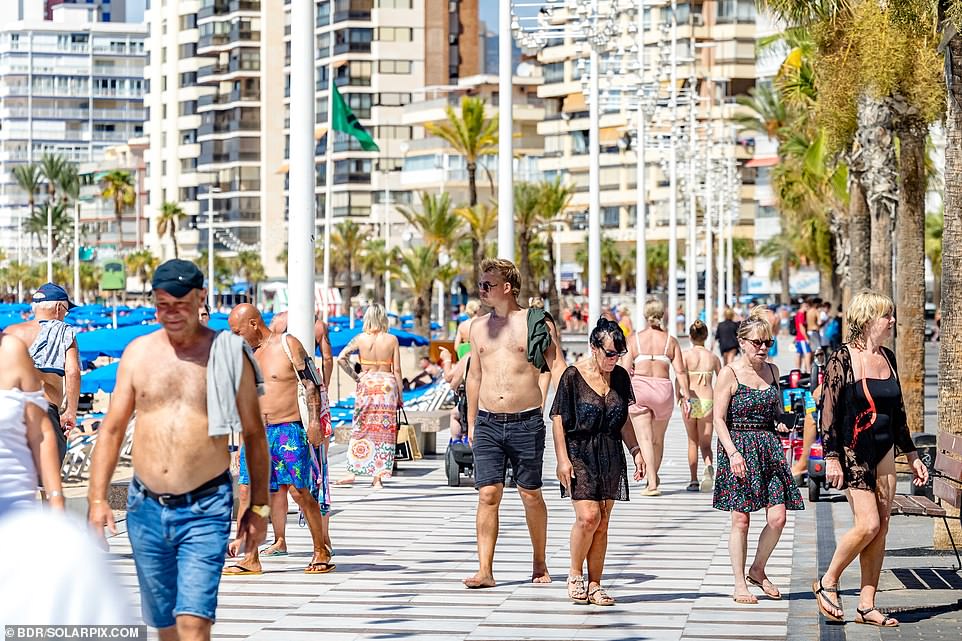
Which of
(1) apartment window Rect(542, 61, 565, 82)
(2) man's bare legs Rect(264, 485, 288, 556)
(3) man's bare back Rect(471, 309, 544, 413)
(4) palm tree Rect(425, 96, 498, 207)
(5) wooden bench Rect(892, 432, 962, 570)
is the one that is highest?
(1) apartment window Rect(542, 61, 565, 82)

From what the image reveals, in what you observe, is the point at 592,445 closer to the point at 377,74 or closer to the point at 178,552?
the point at 178,552

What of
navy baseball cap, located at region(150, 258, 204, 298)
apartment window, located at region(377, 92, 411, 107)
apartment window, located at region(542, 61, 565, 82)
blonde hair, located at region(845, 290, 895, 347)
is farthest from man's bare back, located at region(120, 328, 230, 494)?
apartment window, located at region(377, 92, 411, 107)

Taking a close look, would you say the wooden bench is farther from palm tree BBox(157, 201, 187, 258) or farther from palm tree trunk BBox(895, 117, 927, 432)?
palm tree BBox(157, 201, 187, 258)

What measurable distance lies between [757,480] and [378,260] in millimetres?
101004

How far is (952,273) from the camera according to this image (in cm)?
1270

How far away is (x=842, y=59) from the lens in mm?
22125

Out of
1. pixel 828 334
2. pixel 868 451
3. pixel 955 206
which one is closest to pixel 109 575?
pixel 868 451

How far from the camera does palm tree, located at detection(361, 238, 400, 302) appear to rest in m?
105

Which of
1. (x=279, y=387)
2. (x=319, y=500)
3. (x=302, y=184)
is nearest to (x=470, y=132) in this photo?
(x=302, y=184)

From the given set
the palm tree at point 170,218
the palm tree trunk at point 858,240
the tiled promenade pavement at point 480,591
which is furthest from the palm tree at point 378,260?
the tiled promenade pavement at point 480,591

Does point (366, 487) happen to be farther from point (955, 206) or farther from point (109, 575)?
point (109, 575)

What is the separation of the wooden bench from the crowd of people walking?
0.78 meters

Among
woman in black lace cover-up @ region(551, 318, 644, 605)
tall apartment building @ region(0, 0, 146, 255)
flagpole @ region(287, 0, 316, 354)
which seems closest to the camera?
woman in black lace cover-up @ region(551, 318, 644, 605)

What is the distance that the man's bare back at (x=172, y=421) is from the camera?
6.81 meters
